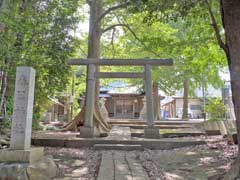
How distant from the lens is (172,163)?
576 centimetres

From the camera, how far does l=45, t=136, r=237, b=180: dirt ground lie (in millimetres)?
4743

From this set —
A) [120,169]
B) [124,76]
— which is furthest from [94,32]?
[120,169]

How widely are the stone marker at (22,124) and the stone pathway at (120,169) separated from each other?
1243 millimetres

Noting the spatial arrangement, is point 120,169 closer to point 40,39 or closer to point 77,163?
point 77,163

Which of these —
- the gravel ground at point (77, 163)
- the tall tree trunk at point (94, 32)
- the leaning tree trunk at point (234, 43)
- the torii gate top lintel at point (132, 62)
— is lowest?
the gravel ground at point (77, 163)

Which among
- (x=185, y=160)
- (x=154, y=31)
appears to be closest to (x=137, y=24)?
(x=154, y=31)

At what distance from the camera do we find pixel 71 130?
11.8m

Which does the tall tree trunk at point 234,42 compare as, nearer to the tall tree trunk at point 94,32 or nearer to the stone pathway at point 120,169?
the stone pathway at point 120,169

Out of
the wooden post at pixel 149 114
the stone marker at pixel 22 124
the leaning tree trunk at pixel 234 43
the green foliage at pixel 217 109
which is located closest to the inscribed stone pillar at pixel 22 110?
the stone marker at pixel 22 124

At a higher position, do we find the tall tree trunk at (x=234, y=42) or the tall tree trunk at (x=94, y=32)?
the tall tree trunk at (x=94, y=32)

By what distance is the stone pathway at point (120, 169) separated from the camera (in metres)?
4.26

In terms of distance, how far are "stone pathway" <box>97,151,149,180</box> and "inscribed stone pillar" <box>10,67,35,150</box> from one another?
145 centimetres

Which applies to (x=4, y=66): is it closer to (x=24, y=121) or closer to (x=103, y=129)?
(x=24, y=121)

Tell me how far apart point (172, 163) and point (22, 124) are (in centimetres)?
321
